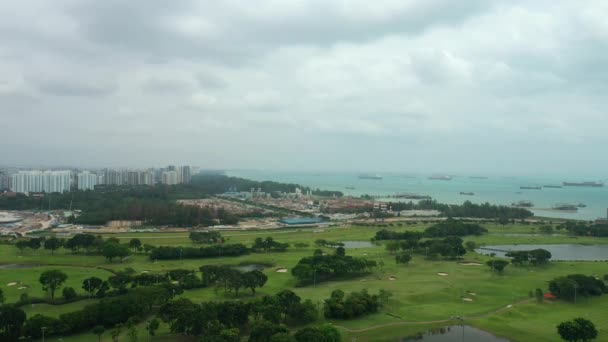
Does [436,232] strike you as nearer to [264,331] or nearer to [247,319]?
[247,319]

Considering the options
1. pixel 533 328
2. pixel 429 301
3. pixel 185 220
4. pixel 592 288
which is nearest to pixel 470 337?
pixel 533 328

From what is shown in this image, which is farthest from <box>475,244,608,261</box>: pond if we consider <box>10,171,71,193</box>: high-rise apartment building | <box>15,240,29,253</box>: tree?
<box>10,171,71,193</box>: high-rise apartment building

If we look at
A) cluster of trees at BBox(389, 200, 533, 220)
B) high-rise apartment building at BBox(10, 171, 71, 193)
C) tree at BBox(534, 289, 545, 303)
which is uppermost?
high-rise apartment building at BBox(10, 171, 71, 193)

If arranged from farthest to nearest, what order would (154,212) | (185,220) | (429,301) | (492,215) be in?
1. (492,215)
2. (154,212)
3. (185,220)
4. (429,301)

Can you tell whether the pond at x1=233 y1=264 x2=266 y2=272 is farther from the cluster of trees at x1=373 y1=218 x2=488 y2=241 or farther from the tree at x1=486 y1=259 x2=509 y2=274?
the tree at x1=486 y1=259 x2=509 y2=274

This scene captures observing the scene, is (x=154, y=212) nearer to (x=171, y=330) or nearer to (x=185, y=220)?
(x=185, y=220)

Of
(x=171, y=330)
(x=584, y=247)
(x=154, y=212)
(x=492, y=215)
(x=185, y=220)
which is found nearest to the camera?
(x=171, y=330)

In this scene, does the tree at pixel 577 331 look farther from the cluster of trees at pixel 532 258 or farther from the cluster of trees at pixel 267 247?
the cluster of trees at pixel 267 247
